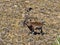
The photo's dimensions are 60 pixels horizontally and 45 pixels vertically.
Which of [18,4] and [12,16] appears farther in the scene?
[18,4]

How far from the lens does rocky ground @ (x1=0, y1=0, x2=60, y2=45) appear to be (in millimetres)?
5762

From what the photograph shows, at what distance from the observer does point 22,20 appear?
6418mm

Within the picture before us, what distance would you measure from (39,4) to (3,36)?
1.73m

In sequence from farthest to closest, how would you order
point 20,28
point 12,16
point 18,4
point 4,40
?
point 18,4, point 12,16, point 20,28, point 4,40

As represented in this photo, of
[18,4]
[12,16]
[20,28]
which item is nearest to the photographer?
[20,28]

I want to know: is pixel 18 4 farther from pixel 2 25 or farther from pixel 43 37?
pixel 43 37

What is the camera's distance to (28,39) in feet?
19.0

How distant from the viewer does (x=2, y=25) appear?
20.3 ft

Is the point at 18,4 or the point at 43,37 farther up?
the point at 18,4

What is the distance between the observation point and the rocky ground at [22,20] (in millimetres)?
5762

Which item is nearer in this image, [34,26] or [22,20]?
[34,26]

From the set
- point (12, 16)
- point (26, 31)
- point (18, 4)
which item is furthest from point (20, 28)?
point (18, 4)

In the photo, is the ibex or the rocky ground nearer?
the rocky ground

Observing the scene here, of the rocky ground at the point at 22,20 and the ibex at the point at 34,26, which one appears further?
the ibex at the point at 34,26
